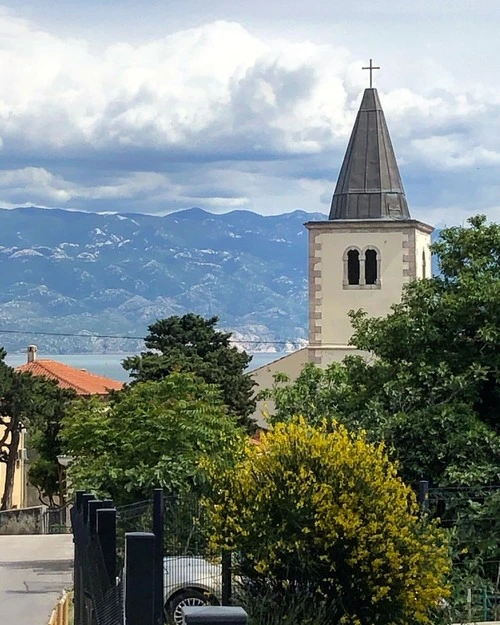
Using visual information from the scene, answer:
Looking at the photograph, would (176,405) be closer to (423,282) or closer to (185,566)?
(423,282)

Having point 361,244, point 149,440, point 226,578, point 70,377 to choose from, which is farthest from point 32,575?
point 70,377

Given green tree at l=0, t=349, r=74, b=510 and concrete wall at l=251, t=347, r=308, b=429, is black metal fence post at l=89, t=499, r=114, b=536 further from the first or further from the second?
concrete wall at l=251, t=347, r=308, b=429

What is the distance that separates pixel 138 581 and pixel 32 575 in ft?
67.6

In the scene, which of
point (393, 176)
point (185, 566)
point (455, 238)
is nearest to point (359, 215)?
point (393, 176)

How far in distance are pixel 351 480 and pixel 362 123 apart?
5287 cm

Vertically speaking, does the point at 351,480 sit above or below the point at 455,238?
below

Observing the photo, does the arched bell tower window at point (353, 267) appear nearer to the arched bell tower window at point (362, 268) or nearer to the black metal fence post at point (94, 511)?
the arched bell tower window at point (362, 268)

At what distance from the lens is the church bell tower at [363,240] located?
207ft

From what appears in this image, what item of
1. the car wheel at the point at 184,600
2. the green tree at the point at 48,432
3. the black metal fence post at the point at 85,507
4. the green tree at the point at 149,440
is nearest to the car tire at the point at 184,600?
the car wheel at the point at 184,600

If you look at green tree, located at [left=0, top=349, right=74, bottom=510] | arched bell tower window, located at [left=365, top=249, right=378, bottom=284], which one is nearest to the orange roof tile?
arched bell tower window, located at [left=365, top=249, right=378, bottom=284]

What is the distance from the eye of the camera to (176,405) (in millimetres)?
25812

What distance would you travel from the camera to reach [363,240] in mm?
63438

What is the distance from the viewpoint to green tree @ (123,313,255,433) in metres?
48.1

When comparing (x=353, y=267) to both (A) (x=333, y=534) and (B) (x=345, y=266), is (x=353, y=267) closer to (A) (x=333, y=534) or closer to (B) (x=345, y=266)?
(B) (x=345, y=266)
